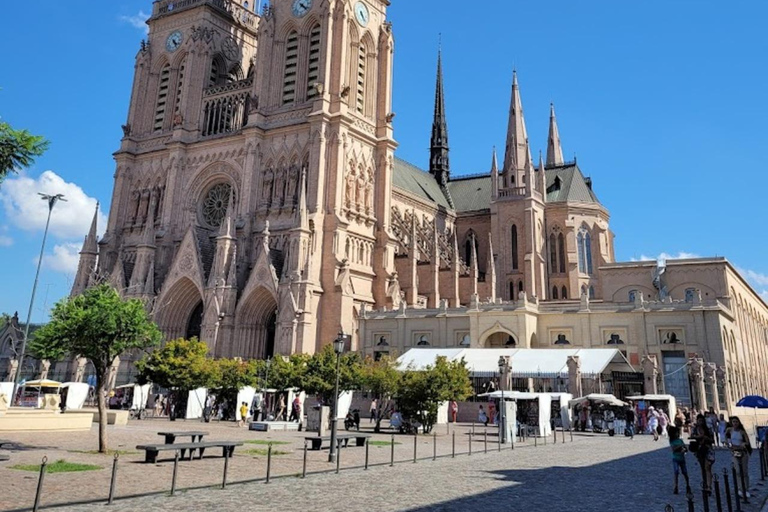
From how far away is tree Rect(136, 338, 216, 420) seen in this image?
Result: 38.5 meters

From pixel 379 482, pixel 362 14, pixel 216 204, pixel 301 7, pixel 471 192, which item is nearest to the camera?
pixel 379 482

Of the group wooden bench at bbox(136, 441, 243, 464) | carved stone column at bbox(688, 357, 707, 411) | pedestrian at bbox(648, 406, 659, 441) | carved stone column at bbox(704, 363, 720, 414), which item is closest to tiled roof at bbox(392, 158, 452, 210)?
carved stone column at bbox(688, 357, 707, 411)

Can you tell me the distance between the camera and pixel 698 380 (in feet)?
124

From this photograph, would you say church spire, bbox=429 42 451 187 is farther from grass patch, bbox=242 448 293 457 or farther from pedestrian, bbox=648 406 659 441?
grass patch, bbox=242 448 293 457

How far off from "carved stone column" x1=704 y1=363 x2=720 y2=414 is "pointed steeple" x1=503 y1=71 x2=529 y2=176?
34.3 m

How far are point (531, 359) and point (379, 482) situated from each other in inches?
1085

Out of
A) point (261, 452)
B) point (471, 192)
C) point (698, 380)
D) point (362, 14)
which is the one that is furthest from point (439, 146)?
point (261, 452)

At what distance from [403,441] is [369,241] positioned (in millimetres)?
31882

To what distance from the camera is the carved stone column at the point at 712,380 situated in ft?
125

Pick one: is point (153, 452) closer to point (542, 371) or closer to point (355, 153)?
point (542, 371)

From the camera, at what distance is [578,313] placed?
45594 millimetres

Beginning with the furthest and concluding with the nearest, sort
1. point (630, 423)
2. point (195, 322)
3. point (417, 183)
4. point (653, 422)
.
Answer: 1. point (417, 183)
2. point (195, 322)
3. point (630, 423)
4. point (653, 422)

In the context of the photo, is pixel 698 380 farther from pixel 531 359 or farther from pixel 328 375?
pixel 328 375

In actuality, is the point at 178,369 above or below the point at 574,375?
below
